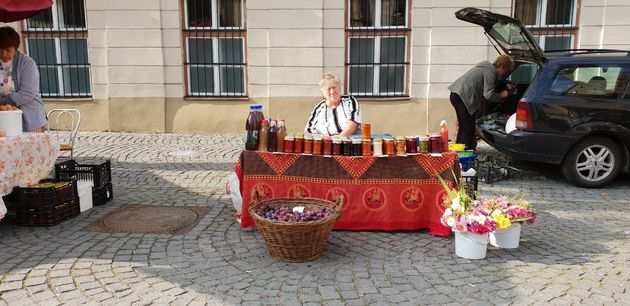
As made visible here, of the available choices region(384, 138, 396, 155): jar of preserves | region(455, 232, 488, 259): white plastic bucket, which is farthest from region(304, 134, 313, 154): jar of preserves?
region(455, 232, 488, 259): white plastic bucket

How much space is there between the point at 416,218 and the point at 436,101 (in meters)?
5.78

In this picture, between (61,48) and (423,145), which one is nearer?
(423,145)

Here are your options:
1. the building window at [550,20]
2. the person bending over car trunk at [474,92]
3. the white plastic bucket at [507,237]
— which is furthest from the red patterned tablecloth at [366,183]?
the building window at [550,20]

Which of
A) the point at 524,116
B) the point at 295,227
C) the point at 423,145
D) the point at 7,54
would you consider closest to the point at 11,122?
the point at 7,54

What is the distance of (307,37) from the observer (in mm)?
10289

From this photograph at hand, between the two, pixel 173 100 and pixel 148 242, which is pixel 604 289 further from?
pixel 173 100

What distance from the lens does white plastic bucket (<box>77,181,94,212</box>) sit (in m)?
A: 5.64

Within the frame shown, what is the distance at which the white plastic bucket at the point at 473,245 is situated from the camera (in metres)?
4.34

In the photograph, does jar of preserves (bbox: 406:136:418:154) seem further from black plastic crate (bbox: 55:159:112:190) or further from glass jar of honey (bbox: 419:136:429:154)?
black plastic crate (bbox: 55:159:112:190)

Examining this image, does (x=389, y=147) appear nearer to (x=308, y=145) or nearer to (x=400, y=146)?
(x=400, y=146)

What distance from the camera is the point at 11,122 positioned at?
4.93 metres

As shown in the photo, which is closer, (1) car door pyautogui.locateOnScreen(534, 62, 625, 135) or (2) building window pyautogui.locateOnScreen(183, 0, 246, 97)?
(1) car door pyautogui.locateOnScreen(534, 62, 625, 135)

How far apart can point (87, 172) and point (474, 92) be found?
5279 mm

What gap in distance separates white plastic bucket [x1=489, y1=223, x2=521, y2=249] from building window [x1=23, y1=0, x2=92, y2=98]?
9.03 m
